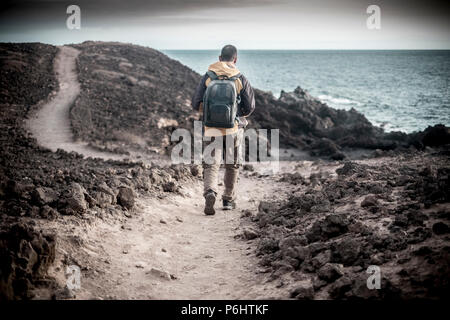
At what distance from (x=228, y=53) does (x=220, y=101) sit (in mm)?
913

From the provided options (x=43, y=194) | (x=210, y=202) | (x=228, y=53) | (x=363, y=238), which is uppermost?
(x=228, y=53)

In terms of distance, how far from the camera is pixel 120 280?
4.40 meters

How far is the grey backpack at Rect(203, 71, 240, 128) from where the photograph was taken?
6.36 m

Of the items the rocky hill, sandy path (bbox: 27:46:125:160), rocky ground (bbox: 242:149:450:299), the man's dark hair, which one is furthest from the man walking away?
the rocky hill

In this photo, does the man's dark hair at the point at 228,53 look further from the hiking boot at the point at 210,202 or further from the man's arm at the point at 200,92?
the hiking boot at the point at 210,202

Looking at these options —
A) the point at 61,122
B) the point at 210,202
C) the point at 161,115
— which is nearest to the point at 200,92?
the point at 210,202

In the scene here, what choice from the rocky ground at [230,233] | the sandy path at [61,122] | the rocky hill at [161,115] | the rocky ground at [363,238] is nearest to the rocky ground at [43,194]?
the rocky ground at [230,233]

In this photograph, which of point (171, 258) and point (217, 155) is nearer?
point (171, 258)

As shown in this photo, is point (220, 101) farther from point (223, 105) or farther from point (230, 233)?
point (230, 233)

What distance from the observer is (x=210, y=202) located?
7.10m

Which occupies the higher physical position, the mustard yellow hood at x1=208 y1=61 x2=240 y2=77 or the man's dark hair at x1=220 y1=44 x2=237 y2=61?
the man's dark hair at x1=220 y1=44 x2=237 y2=61

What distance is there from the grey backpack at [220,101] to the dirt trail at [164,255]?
1869 mm

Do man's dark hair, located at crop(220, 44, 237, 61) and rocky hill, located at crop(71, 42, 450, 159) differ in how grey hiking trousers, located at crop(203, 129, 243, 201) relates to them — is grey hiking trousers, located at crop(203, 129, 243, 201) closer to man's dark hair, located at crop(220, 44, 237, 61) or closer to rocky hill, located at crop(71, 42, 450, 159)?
man's dark hair, located at crop(220, 44, 237, 61)

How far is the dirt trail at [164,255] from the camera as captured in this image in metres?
4.25
